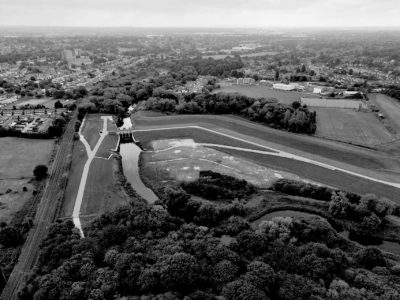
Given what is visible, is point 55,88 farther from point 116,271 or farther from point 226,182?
point 116,271

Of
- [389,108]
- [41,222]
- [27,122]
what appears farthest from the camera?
[389,108]

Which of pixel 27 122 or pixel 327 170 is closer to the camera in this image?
pixel 327 170

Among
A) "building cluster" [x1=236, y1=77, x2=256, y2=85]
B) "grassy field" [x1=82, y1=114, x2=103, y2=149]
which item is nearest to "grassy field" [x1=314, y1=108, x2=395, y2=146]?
"building cluster" [x1=236, y1=77, x2=256, y2=85]

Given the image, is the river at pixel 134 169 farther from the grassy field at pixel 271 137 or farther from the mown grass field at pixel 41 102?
the mown grass field at pixel 41 102

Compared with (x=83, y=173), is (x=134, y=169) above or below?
below

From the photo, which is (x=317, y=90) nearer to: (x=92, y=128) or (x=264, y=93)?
(x=264, y=93)

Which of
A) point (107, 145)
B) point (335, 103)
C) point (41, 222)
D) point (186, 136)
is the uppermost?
point (335, 103)

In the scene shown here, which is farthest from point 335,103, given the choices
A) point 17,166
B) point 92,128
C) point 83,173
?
point 17,166
